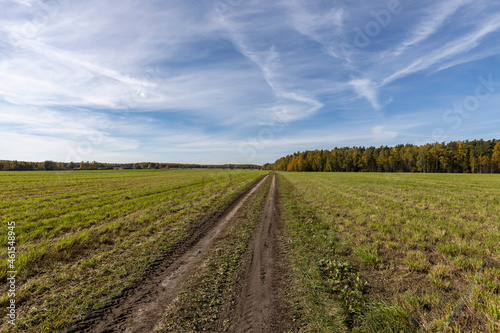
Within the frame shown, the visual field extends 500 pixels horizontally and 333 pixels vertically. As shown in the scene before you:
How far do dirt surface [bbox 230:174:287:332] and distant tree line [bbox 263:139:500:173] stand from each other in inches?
5041

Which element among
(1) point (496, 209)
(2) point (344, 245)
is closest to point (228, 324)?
(2) point (344, 245)

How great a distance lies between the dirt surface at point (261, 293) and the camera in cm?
383

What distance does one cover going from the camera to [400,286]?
4887mm

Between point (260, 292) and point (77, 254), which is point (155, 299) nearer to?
point (260, 292)

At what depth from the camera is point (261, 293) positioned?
191 inches

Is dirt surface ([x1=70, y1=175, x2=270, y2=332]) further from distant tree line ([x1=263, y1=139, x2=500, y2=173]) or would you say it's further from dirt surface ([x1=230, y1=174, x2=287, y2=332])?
distant tree line ([x1=263, y1=139, x2=500, y2=173])

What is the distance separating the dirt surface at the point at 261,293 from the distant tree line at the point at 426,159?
420 ft

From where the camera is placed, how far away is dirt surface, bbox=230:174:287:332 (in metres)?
3.83

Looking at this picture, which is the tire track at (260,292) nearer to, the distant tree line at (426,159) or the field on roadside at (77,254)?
the field on roadside at (77,254)

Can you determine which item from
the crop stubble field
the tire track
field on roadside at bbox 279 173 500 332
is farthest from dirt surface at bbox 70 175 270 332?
field on roadside at bbox 279 173 500 332

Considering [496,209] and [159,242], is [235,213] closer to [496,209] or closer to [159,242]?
[159,242]

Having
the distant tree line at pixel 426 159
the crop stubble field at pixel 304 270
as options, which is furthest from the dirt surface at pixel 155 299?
the distant tree line at pixel 426 159

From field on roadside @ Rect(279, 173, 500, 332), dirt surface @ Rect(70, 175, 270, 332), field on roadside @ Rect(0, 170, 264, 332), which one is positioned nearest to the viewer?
field on roadside @ Rect(279, 173, 500, 332)

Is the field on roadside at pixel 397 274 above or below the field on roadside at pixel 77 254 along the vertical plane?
above
